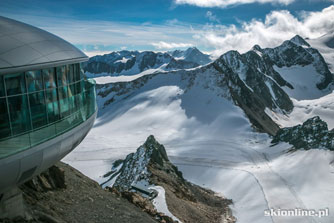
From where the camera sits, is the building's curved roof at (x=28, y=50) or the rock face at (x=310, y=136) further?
the rock face at (x=310, y=136)

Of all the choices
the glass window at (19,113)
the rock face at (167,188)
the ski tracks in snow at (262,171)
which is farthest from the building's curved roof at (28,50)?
the ski tracks in snow at (262,171)

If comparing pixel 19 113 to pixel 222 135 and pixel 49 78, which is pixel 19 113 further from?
pixel 222 135

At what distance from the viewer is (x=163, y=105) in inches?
3925

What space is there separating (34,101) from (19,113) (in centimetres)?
69

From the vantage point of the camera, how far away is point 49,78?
975 centimetres

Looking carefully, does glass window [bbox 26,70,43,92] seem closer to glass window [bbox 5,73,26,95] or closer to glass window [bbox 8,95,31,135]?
glass window [bbox 5,73,26,95]

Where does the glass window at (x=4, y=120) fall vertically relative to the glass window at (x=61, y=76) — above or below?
below

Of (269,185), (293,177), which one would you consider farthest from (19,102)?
(293,177)

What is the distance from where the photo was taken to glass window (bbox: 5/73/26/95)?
8.23 metres

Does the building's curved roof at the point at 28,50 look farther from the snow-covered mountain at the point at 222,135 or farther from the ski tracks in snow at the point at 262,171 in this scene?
the ski tracks in snow at the point at 262,171

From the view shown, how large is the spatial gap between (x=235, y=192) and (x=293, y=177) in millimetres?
12624

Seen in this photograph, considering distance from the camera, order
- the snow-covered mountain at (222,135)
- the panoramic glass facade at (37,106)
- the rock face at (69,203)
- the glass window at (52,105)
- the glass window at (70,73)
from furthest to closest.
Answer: the snow-covered mountain at (222,135) → the rock face at (69,203) → the glass window at (70,73) → the glass window at (52,105) → the panoramic glass facade at (37,106)

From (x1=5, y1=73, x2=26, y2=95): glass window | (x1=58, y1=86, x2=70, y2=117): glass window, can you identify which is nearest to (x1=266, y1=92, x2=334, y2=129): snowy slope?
(x1=58, y1=86, x2=70, y2=117): glass window

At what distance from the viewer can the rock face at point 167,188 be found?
25.7 m
